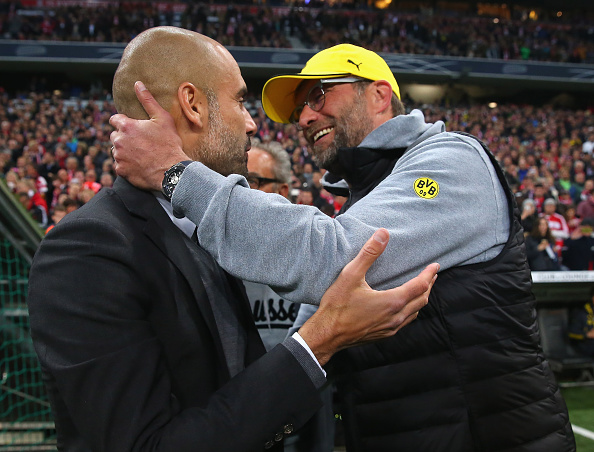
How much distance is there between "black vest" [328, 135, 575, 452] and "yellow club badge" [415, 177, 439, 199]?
0.88 ft

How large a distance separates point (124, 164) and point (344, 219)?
0.56 metres

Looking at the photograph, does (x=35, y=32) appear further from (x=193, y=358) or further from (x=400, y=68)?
(x=193, y=358)

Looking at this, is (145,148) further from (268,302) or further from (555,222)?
(555,222)

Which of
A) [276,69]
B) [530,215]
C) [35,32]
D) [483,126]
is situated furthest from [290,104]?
[35,32]

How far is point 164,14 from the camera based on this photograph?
2422 cm

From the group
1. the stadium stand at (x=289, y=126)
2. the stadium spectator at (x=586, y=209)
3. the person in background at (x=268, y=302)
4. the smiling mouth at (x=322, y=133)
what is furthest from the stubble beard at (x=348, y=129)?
the stadium spectator at (x=586, y=209)

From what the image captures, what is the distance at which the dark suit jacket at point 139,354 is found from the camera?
1101mm

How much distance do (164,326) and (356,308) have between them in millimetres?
437

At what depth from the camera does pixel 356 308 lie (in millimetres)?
1219

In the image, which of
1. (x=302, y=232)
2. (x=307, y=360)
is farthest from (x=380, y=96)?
(x=307, y=360)

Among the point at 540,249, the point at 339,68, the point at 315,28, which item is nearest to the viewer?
the point at 339,68

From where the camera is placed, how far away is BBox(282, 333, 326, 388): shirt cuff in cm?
121

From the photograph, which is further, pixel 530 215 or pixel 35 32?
pixel 35 32

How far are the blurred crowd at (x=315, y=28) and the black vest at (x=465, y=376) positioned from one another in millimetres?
20981
